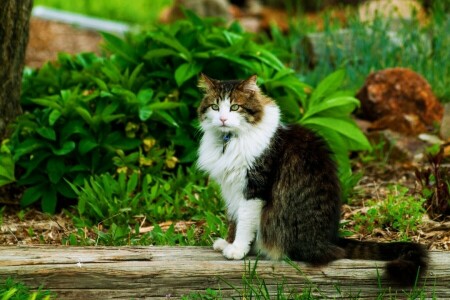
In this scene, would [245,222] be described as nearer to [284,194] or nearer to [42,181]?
[284,194]

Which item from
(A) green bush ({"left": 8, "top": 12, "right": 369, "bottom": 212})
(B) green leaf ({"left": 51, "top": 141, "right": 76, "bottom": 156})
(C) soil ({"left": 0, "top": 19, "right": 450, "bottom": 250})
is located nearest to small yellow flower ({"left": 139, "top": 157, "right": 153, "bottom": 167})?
(A) green bush ({"left": 8, "top": 12, "right": 369, "bottom": 212})

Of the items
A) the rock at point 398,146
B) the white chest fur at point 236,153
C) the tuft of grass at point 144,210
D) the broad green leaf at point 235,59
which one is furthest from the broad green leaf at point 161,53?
the rock at point 398,146

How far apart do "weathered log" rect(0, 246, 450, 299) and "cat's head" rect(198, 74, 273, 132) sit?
0.80 metres

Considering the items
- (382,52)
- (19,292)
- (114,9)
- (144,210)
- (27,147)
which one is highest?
(114,9)

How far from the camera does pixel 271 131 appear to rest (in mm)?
4586

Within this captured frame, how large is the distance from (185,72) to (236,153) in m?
1.95

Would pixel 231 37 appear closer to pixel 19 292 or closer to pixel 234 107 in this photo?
pixel 234 107

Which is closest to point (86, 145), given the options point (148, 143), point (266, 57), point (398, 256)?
point (148, 143)

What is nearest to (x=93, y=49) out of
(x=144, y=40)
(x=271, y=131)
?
(x=144, y=40)

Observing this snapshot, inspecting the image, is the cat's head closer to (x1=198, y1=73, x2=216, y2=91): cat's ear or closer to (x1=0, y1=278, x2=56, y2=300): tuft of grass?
(x1=198, y1=73, x2=216, y2=91): cat's ear

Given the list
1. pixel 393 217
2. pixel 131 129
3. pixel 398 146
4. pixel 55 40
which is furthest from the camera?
pixel 55 40

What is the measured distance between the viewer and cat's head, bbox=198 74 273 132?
4.48 metres

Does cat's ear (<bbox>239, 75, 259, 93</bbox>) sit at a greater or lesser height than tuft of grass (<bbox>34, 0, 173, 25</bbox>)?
lesser

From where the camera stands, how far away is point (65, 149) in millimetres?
5867
